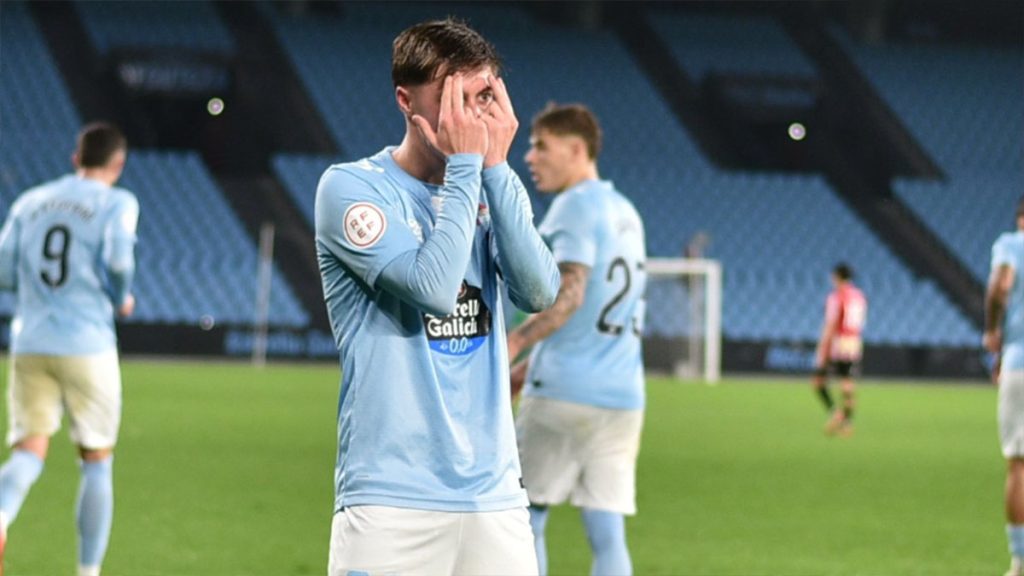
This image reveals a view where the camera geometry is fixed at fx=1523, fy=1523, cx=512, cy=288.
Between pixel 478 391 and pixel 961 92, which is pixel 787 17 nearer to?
pixel 961 92

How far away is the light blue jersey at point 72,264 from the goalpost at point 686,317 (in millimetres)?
21743

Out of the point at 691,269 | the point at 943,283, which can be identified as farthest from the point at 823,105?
the point at 691,269

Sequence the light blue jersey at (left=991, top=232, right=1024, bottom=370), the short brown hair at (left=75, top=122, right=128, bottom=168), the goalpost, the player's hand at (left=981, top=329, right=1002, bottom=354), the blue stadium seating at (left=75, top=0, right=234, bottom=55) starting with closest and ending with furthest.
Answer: the short brown hair at (left=75, top=122, right=128, bottom=168) < the light blue jersey at (left=991, top=232, right=1024, bottom=370) < the player's hand at (left=981, top=329, right=1002, bottom=354) < the goalpost < the blue stadium seating at (left=75, top=0, right=234, bottom=55)

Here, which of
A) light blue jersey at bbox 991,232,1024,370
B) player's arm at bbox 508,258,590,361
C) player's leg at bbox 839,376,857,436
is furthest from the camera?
player's leg at bbox 839,376,857,436

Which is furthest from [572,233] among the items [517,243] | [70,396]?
[517,243]

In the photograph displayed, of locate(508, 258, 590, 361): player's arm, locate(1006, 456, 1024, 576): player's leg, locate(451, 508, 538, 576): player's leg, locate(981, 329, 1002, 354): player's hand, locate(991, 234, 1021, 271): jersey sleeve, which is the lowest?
locate(1006, 456, 1024, 576): player's leg

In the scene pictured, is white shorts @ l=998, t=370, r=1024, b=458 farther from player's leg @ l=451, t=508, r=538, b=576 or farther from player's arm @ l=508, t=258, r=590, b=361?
player's leg @ l=451, t=508, r=538, b=576

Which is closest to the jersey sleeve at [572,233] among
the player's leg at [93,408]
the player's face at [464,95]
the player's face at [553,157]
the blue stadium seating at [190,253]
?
the player's face at [553,157]

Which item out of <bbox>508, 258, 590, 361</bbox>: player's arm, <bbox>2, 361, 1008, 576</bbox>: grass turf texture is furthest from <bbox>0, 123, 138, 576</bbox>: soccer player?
<bbox>508, 258, 590, 361</bbox>: player's arm

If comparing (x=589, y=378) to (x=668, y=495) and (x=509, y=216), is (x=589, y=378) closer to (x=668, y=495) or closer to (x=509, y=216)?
(x=509, y=216)

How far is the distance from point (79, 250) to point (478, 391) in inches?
161

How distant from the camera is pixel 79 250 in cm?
687

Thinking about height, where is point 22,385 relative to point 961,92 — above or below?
below

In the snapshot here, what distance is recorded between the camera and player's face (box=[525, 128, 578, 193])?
20.0 ft
